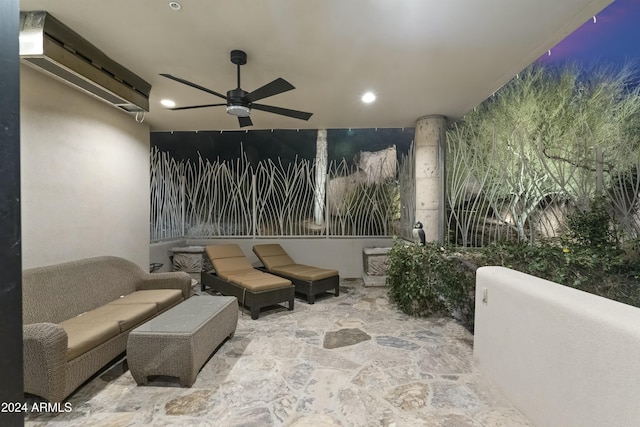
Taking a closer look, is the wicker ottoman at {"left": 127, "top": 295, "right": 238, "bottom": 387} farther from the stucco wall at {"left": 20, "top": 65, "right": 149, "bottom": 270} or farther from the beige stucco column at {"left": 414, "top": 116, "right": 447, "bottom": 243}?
the beige stucco column at {"left": 414, "top": 116, "right": 447, "bottom": 243}

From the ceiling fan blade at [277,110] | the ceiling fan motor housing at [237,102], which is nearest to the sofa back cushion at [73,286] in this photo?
the ceiling fan motor housing at [237,102]

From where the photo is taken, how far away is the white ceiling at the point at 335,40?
215 centimetres

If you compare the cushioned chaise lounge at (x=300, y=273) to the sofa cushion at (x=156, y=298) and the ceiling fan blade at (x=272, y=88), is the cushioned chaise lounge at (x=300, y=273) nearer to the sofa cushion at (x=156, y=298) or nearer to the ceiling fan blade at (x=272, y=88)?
the sofa cushion at (x=156, y=298)

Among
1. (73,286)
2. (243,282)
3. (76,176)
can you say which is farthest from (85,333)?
(76,176)

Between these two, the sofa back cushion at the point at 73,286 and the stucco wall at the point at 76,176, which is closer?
the sofa back cushion at the point at 73,286

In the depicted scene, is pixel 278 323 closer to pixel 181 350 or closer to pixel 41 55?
pixel 181 350

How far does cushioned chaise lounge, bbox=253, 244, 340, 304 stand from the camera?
4.33 m

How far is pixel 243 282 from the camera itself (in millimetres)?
3947

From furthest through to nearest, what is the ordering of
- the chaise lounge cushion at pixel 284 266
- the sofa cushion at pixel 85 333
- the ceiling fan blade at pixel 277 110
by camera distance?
the chaise lounge cushion at pixel 284 266, the ceiling fan blade at pixel 277 110, the sofa cushion at pixel 85 333

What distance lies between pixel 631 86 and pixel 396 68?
2431mm

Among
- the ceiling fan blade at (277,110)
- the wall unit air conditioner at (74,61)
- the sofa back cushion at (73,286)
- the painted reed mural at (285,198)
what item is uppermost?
the wall unit air conditioner at (74,61)

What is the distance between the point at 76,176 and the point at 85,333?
1987 mm

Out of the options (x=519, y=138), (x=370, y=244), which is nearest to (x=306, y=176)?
(x=370, y=244)

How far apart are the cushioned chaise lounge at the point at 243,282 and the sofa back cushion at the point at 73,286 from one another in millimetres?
1107
